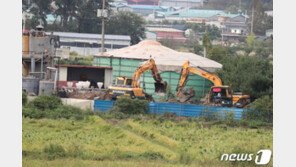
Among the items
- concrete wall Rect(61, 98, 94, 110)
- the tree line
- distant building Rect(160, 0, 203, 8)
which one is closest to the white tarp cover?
the tree line

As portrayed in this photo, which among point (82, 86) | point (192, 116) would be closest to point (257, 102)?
point (192, 116)

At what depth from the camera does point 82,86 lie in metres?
27.9

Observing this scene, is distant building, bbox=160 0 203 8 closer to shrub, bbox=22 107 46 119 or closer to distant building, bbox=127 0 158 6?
distant building, bbox=127 0 158 6

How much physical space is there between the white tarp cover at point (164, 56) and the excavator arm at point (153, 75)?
130 centimetres

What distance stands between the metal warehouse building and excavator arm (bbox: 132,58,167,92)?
0.55m

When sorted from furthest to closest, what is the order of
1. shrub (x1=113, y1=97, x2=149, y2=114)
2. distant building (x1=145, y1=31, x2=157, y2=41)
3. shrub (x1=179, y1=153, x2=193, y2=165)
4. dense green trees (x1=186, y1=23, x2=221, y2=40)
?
distant building (x1=145, y1=31, x2=157, y2=41) → dense green trees (x1=186, y1=23, x2=221, y2=40) → shrub (x1=113, y1=97, x2=149, y2=114) → shrub (x1=179, y1=153, x2=193, y2=165)

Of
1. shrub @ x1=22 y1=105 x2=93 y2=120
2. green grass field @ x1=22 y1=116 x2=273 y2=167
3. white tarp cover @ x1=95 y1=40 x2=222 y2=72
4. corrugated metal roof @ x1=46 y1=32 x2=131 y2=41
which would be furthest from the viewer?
corrugated metal roof @ x1=46 y1=32 x2=131 y2=41

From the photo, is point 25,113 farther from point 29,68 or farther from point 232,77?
point 232,77

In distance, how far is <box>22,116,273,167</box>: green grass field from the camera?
12812 mm

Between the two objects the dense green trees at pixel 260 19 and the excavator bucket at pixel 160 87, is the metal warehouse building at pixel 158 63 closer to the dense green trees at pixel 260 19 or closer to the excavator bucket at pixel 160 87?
the excavator bucket at pixel 160 87

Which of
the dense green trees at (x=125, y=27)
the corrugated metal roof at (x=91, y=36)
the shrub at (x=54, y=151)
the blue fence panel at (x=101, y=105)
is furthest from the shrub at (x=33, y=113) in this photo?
the corrugated metal roof at (x=91, y=36)

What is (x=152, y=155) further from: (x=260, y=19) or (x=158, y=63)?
(x=158, y=63)

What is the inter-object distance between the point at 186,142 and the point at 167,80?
1289 centimetres

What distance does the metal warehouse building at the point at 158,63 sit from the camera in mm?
27953
